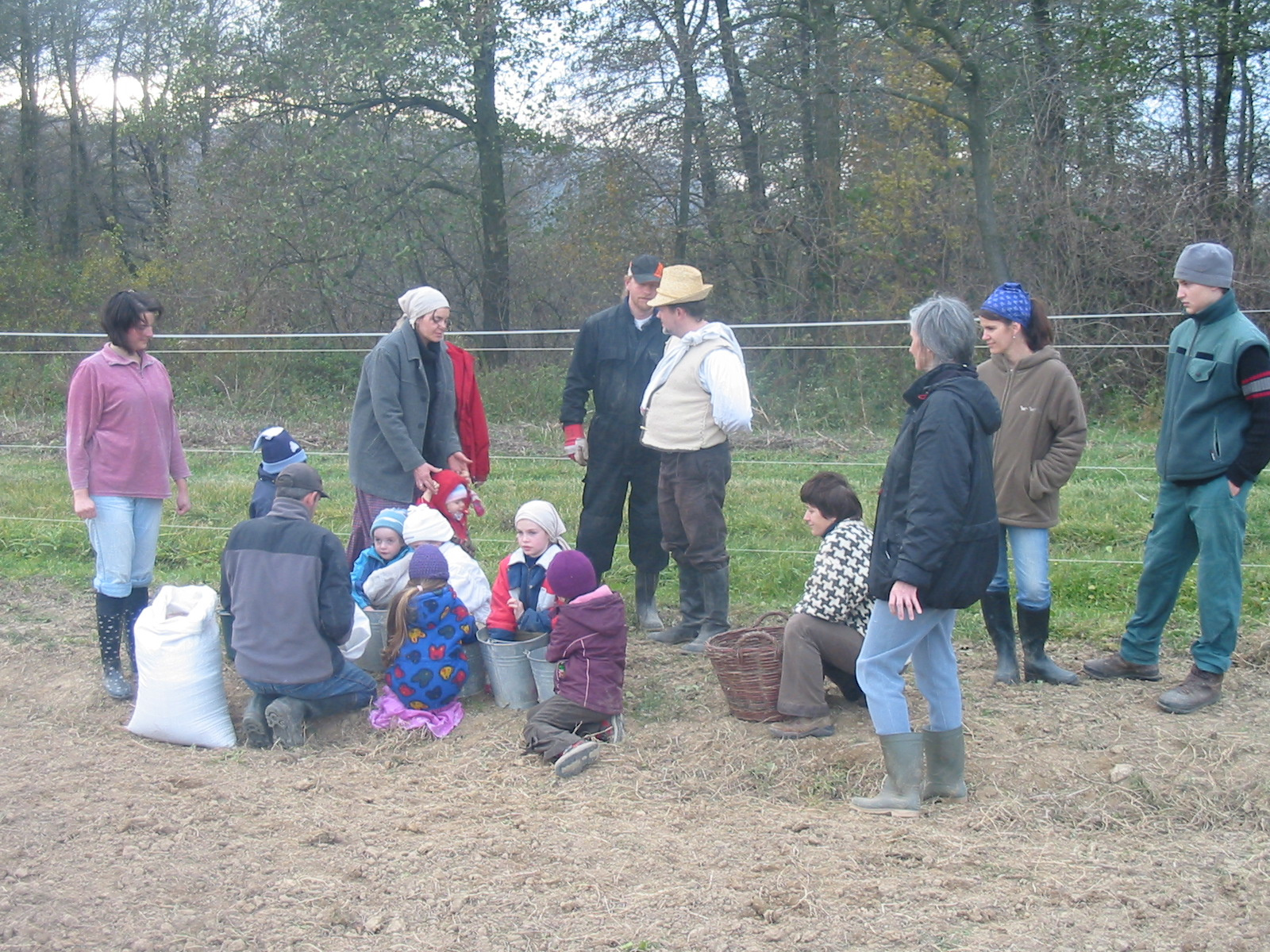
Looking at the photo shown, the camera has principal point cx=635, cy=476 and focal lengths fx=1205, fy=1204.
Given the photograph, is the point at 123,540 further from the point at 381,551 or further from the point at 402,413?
the point at 402,413

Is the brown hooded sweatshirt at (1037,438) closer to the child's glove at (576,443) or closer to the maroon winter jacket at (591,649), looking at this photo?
the maroon winter jacket at (591,649)

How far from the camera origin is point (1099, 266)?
1398 centimetres

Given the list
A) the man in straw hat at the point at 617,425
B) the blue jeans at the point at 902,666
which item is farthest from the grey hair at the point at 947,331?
the man in straw hat at the point at 617,425

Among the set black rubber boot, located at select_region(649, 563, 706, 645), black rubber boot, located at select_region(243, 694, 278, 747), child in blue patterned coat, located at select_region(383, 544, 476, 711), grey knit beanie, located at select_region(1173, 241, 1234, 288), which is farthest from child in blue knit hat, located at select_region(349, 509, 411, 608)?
grey knit beanie, located at select_region(1173, 241, 1234, 288)

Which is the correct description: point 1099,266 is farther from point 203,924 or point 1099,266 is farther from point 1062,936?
point 203,924

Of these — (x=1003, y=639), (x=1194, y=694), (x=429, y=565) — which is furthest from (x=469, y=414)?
(x=1194, y=694)

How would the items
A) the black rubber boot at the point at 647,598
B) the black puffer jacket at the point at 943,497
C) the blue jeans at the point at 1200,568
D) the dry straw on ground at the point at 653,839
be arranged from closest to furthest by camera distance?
the dry straw on ground at the point at 653,839
the black puffer jacket at the point at 943,497
the blue jeans at the point at 1200,568
the black rubber boot at the point at 647,598

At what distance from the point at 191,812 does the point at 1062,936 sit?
9.45 feet

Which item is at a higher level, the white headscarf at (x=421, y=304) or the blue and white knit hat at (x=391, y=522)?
the white headscarf at (x=421, y=304)

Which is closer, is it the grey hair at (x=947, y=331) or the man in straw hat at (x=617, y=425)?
the grey hair at (x=947, y=331)

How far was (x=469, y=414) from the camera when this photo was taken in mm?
6242

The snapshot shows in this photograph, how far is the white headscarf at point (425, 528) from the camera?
5.35 meters

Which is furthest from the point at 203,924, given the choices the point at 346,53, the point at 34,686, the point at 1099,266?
the point at 346,53

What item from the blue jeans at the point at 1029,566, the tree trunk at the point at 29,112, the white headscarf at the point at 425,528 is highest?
the tree trunk at the point at 29,112
